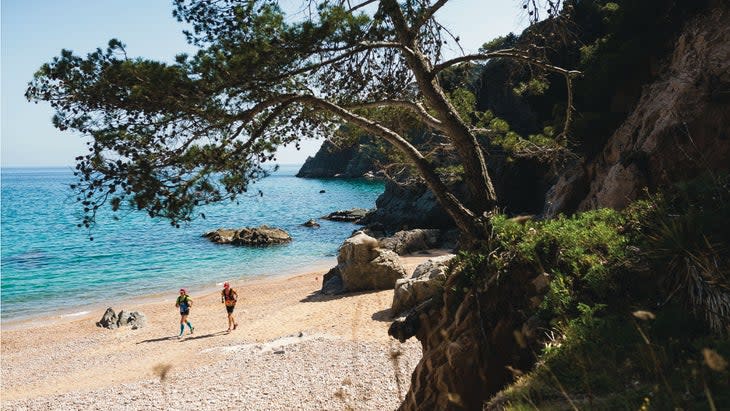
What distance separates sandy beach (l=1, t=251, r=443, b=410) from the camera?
35.4ft

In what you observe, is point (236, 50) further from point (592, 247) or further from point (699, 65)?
Result: point (699, 65)

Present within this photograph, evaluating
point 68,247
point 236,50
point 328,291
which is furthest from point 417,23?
point 68,247

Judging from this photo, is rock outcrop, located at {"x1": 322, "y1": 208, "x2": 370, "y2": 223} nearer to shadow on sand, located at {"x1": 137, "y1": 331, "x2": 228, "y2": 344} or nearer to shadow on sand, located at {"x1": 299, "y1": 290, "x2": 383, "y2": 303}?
shadow on sand, located at {"x1": 299, "y1": 290, "x2": 383, "y2": 303}

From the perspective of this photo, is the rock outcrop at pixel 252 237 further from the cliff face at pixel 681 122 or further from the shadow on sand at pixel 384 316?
the cliff face at pixel 681 122

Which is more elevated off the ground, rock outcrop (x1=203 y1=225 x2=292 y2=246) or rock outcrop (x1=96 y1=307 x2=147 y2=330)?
rock outcrop (x1=203 y1=225 x2=292 y2=246)

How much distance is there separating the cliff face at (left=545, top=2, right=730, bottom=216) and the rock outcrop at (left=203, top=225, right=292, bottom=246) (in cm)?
3270

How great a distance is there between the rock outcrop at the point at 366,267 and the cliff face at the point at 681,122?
1014 centimetres

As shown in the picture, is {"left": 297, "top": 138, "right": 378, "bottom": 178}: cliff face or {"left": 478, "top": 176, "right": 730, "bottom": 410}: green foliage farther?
{"left": 297, "top": 138, "right": 378, "bottom": 178}: cliff face

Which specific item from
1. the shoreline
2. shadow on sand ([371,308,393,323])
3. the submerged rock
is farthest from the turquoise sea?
shadow on sand ([371,308,393,323])

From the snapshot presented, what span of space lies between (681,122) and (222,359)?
41.2 feet

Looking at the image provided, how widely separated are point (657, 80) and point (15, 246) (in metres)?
52.7

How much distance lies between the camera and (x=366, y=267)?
20.1 metres

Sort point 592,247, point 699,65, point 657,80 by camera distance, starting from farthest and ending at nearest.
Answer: point 657,80 < point 699,65 < point 592,247

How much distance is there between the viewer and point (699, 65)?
31.5ft
